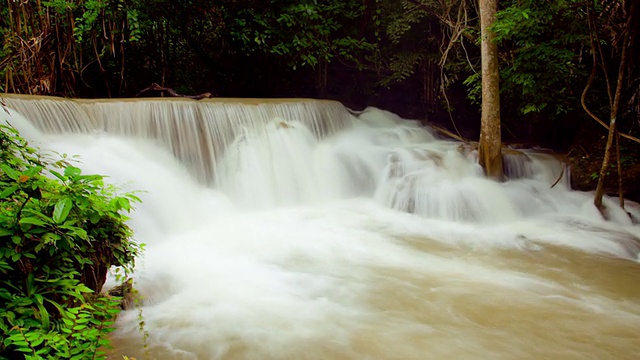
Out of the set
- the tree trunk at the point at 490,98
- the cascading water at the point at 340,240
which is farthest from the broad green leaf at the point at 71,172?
the tree trunk at the point at 490,98

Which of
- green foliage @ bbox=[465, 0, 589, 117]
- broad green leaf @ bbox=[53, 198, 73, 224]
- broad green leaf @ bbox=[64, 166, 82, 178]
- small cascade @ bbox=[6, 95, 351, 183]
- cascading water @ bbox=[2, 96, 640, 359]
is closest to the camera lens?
broad green leaf @ bbox=[53, 198, 73, 224]

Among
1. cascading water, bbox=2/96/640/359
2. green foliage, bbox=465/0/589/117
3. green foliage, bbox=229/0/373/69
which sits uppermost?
green foliage, bbox=229/0/373/69

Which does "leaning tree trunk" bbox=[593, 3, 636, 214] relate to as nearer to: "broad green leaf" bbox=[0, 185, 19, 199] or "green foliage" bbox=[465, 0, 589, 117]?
"green foliage" bbox=[465, 0, 589, 117]

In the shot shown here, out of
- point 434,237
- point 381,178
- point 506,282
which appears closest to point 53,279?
point 506,282

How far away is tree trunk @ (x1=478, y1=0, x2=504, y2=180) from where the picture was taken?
662cm

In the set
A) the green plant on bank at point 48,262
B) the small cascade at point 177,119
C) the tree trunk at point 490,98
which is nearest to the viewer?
the green plant on bank at point 48,262

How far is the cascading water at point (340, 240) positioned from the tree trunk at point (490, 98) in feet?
0.97

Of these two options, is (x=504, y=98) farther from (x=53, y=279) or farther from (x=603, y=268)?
(x=53, y=279)

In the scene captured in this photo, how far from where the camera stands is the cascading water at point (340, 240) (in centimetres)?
327

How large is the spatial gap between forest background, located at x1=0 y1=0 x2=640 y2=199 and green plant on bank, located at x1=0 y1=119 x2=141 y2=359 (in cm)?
419

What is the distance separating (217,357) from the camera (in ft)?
9.59

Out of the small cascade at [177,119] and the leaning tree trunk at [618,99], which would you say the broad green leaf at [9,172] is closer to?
the small cascade at [177,119]

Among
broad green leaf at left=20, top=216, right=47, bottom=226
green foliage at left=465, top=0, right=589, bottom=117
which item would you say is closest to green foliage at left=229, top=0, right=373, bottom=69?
green foliage at left=465, top=0, right=589, bottom=117

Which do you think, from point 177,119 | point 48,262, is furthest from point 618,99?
point 48,262
